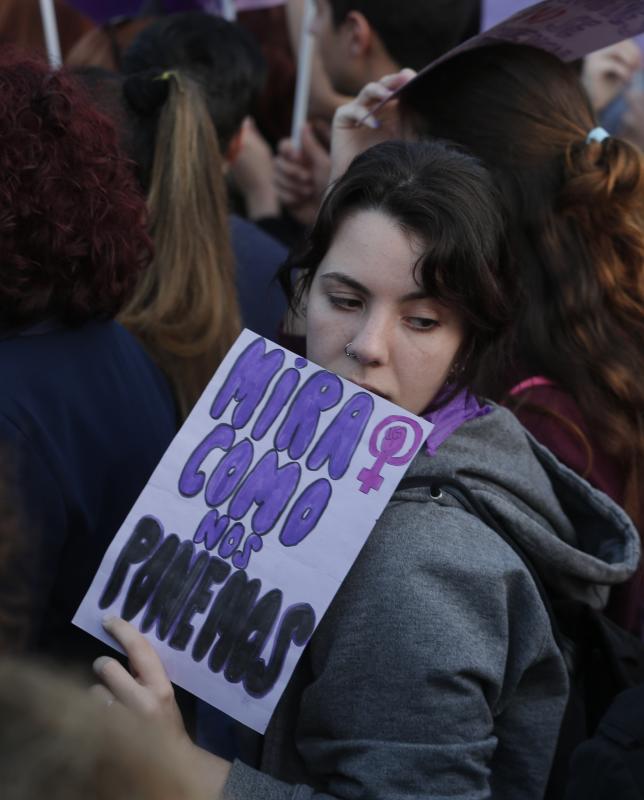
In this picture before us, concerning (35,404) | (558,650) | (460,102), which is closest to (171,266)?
(460,102)

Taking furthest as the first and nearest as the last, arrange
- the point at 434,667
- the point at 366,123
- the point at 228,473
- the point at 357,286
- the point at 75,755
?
the point at 366,123 < the point at 357,286 < the point at 228,473 < the point at 434,667 < the point at 75,755

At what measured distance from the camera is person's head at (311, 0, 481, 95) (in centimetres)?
337

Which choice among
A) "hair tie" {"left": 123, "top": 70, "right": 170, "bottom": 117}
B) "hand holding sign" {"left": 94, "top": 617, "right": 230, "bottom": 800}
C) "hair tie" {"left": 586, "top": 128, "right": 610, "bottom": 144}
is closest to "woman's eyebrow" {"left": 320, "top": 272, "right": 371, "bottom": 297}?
"hand holding sign" {"left": 94, "top": 617, "right": 230, "bottom": 800}

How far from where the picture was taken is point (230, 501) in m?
1.62

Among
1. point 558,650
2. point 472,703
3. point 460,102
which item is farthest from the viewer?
point 460,102

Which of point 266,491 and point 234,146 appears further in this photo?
point 234,146

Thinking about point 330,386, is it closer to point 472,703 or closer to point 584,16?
point 472,703

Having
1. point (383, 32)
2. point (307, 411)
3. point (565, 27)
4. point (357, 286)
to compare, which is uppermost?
point (383, 32)

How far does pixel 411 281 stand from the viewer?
171cm

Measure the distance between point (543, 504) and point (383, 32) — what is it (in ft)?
6.70

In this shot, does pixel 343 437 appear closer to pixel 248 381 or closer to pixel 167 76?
pixel 248 381

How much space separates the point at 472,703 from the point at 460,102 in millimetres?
1384

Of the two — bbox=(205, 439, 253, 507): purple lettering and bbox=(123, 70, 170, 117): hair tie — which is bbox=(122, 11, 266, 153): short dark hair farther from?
bbox=(205, 439, 253, 507): purple lettering

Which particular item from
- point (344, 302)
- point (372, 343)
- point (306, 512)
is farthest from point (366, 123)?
point (306, 512)
